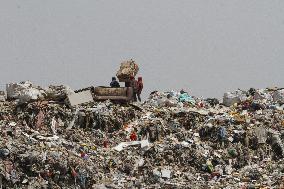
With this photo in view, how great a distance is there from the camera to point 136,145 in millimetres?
12945

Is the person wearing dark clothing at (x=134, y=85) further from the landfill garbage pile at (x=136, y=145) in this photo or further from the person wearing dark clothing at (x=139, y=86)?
the landfill garbage pile at (x=136, y=145)

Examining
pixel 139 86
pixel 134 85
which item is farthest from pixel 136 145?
pixel 139 86

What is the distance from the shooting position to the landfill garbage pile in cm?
1102

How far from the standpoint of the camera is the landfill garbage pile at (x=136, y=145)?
11016 mm

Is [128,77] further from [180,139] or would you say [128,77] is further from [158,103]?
[180,139]

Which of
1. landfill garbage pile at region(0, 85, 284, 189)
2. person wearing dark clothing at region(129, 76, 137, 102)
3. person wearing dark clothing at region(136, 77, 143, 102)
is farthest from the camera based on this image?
person wearing dark clothing at region(136, 77, 143, 102)

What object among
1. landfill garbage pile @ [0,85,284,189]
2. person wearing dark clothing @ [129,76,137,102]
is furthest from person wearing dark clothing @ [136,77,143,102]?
landfill garbage pile @ [0,85,284,189]

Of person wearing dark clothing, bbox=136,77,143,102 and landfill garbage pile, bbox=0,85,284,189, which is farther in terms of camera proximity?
person wearing dark clothing, bbox=136,77,143,102

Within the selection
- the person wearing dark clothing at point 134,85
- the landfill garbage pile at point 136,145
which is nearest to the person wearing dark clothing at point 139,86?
the person wearing dark clothing at point 134,85

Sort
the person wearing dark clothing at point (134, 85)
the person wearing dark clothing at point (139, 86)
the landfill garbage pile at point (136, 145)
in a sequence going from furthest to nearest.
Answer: the person wearing dark clothing at point (139, 86) → the person wearing dark clothing at point (134, 85) → the landfill garbage pile at point (136, 145)

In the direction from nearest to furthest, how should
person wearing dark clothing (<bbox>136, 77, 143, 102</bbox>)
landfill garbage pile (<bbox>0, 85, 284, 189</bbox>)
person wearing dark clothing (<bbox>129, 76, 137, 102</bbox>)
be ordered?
1. landfill garbage pile (<bbox>0, 85, 284, 189</bbox>)
2. person wearing dark clothing (<bbox>129, 76, 137, 102</bbox>)
3. person wearing dark clothing (<bbox>136, 77, 143, 102</bbox>)

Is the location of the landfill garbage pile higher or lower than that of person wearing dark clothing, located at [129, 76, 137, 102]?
lower

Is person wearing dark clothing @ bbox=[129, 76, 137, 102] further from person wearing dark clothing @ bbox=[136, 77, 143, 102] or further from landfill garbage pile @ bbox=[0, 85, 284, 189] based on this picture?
landfill garbage pile @ bbox=[0, 85, 284, 189]

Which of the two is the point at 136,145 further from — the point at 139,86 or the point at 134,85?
the point at 139,86
